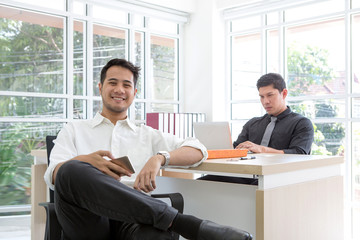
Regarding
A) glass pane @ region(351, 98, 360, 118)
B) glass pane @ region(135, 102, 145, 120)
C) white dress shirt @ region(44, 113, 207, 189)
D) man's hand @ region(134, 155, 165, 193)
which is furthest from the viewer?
glass pane @ region(135, 102, 145, 120)

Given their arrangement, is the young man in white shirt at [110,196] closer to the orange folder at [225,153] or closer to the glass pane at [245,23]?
the orange folder at [225,153]

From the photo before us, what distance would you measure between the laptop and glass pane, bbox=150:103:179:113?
3.12 metres

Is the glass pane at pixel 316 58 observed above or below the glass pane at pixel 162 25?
below

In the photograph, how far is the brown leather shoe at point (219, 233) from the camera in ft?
4.83

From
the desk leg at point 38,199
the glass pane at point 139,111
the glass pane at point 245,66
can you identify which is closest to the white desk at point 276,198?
the desk leg at point 38,199

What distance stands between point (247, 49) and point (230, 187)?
404 cm

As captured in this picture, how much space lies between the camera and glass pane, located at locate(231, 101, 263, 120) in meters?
5.50

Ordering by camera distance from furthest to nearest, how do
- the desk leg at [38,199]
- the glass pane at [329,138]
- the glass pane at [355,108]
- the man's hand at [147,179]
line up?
the glass pane at [329,138] < the glass pane at [355,108] < the desk leg at [38,199] < the man's hand at [147,179]

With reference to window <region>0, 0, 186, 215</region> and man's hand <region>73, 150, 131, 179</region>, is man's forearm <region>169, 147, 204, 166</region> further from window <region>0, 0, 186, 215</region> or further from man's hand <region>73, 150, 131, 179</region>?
window <region>0, 0, 186, 215</region>

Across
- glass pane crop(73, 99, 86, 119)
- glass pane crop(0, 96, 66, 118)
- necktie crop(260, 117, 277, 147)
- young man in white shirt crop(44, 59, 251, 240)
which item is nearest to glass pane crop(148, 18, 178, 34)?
glass pane crop(73, 99, 86, 119)

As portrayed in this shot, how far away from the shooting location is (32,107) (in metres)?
4.48

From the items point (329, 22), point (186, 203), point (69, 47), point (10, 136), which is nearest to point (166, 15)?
point (69, 47)

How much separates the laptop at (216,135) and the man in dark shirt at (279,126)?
482 millimetres

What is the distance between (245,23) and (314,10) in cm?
104
